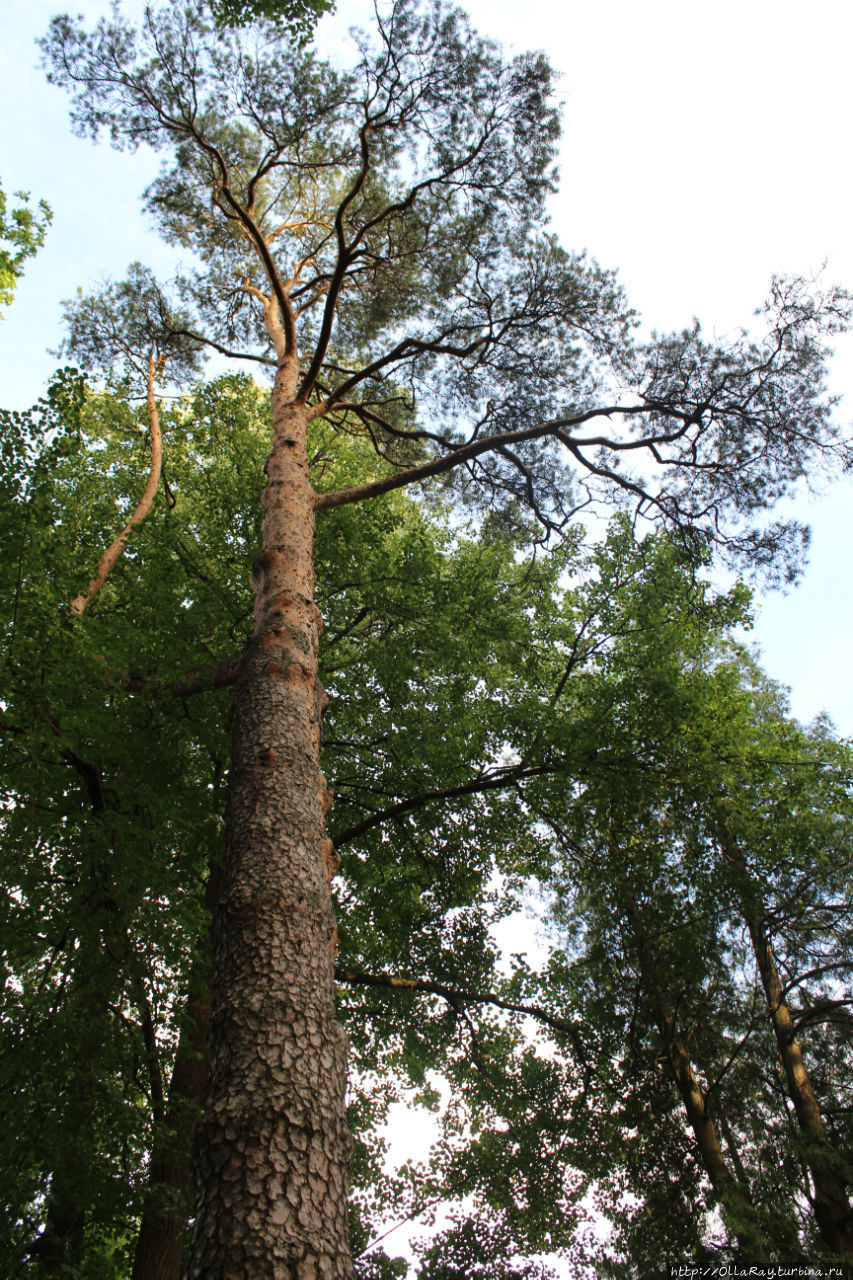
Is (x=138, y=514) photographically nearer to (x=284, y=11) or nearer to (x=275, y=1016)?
(x=284, y=11)

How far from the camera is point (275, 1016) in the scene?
9.69 ft

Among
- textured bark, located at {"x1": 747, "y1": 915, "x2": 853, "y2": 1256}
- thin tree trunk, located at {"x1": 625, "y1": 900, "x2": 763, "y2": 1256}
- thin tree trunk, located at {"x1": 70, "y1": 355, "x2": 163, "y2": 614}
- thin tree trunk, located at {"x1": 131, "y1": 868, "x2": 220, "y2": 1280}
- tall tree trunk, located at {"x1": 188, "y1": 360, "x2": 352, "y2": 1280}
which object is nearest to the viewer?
tall tree trunk, located at {"x1": 188, "y1": 360, "x2": 352, "y2": 1280}

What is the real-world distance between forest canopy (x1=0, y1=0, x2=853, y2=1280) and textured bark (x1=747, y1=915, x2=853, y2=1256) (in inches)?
1.8

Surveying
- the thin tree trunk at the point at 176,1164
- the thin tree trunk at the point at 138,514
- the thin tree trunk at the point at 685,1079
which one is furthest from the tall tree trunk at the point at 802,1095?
the thin tree trunk at the point at 138,514

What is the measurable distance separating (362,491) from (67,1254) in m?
6.60

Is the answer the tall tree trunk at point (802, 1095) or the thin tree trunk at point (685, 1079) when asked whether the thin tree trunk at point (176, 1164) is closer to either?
the thin tree trunk at point (685, 1079)

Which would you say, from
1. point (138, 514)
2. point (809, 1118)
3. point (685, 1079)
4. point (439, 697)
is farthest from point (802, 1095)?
point (138, 514)

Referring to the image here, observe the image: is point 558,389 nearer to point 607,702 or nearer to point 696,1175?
point 607,702

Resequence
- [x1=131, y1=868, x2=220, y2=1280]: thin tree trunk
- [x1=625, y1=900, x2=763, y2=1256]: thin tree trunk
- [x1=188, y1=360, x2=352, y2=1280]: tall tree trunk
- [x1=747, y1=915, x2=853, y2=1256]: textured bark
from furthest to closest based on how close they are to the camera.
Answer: [x1=625, y1=900, x2=763, y2=1256]: thin tree trunk → [x1=747, y1=915, x2=853, y2=1256]: textured bark → [x1=131, y1=868, x2=220, y2=1280]: thin tree trunk → [x1=188, y1=360, x2=352, y2=1280]: tall tree trunk

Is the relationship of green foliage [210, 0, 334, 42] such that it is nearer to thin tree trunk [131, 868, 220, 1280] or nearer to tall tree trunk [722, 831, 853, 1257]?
thin tree trunk [131, 868, 220, 1280]

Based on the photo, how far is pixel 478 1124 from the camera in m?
11.6

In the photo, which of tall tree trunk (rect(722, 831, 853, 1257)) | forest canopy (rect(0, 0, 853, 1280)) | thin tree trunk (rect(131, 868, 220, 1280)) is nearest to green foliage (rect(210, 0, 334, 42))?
forest canopy (rect(0, 0, 853, 1280))

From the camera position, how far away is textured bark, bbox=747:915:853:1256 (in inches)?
297

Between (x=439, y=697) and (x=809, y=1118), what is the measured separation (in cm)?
705
